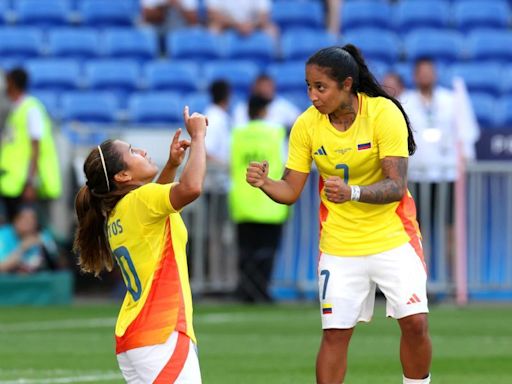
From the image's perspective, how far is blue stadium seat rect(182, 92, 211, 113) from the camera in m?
18.8

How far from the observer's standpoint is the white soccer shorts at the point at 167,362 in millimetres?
5988

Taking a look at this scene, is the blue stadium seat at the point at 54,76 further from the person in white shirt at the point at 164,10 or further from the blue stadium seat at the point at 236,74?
the blue stadium seat at the point at 236,74

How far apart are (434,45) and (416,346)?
13593 millimetres

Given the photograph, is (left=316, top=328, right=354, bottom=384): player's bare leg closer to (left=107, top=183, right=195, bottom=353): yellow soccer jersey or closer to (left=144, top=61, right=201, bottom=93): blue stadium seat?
(left=107, top=183, right=195, bottom=353): yellow soccer jersey

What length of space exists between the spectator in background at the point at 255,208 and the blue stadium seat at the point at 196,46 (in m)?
5.40

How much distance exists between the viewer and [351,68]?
7082 mm

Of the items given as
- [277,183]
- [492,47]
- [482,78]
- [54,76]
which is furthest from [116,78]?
[277,183]

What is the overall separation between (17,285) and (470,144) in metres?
5.48

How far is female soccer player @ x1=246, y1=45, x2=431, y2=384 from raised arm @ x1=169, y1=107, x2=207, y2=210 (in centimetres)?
94

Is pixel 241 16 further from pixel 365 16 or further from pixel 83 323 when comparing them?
pixel 83 323

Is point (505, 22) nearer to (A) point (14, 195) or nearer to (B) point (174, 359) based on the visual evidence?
(A) point (14, 195)

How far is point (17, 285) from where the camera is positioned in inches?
615

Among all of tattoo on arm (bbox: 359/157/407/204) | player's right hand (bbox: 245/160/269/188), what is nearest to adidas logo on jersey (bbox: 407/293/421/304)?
tattoo on arm (bbox: 359/157/407/204)

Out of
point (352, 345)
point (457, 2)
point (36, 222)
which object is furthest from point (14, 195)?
point (457, 2)
